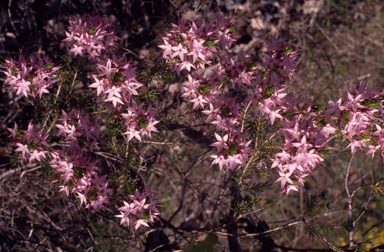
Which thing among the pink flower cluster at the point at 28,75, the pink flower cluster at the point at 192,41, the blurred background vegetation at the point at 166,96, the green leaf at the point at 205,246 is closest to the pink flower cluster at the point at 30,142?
the pink flower cluster at the point at 28,75

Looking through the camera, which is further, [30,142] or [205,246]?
[205,246]

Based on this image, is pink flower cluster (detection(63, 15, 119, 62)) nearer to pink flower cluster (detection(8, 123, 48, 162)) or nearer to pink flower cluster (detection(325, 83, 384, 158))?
pink flower cluster (detection(8, 123, 48, 162))

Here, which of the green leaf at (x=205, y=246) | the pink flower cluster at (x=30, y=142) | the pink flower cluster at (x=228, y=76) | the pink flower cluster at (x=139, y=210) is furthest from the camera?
the green leaf at (x=205, y=246)

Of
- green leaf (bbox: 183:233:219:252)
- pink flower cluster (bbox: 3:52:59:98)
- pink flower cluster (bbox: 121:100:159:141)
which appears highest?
pink flower cluster (bbox: 3:52:59:98)

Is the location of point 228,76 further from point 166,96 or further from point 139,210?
point 139,210

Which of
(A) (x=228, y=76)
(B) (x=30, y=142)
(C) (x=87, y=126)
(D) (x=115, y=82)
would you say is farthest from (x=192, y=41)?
(B) (x=30, y=142)

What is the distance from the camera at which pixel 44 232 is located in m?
3.24

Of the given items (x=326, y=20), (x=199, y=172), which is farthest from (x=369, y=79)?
(x=199, y=172)

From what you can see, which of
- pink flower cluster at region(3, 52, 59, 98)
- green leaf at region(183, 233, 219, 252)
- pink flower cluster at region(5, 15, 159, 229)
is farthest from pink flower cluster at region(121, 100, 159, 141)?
green leaf at region(183, 233, 219, 252)

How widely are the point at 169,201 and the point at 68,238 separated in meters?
1.94

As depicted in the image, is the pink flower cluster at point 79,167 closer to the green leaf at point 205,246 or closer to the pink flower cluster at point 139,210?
the pink flower cluster at point 139,210

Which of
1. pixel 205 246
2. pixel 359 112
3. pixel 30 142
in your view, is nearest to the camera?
pixel 359 112

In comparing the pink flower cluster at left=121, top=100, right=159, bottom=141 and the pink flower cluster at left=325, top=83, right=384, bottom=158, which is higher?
the pink flower cluster at left=325, top=83, right=384, bottom=158

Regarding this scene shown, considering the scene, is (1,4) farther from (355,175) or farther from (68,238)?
(355,175)
